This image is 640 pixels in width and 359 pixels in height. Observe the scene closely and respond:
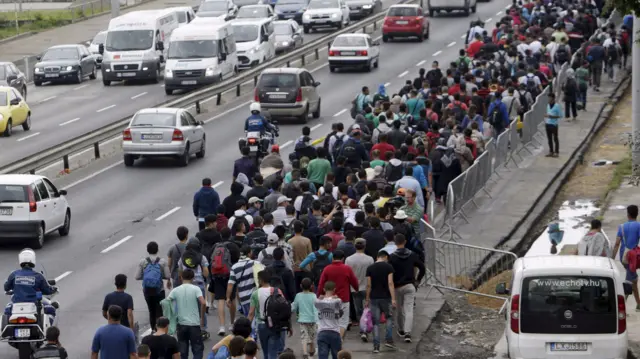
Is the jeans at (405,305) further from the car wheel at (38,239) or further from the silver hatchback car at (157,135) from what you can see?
the silver hatchback car at (157,135)

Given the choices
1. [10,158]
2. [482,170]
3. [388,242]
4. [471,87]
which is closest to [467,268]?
[388,242]

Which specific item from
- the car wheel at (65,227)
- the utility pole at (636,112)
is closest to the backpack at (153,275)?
the car wheel at (65,227)

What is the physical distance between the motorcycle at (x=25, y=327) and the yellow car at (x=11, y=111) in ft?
73.1

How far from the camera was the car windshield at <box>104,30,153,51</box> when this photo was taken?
162 feet

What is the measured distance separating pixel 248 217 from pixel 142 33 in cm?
2973

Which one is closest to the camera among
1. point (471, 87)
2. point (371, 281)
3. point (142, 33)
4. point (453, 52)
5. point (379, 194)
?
point (371, 281)

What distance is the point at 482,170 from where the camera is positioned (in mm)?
29688

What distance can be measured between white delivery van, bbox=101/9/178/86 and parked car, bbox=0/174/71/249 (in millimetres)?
23306

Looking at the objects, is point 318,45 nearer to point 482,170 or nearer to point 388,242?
point 482,170

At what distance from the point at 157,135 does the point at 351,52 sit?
17196 millimetres

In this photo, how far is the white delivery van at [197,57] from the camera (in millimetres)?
45906

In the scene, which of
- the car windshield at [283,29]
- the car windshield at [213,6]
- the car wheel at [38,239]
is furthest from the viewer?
the car windshield at [213,6]

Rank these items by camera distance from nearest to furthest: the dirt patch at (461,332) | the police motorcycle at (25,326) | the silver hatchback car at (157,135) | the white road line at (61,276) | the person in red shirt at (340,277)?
the person in red shirt at (340,277) < the police motorcycle at (25,326) < the dirt patch at (461,332) < the white road line at (61,276) < the silver hatchback car at (157,135)

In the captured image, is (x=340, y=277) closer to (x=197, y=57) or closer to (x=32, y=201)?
(x=32, y=201)
